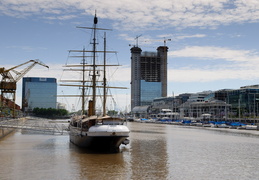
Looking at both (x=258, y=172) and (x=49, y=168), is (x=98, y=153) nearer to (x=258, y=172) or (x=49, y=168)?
(x=49, y=168)

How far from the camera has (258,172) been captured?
37000 millimetres

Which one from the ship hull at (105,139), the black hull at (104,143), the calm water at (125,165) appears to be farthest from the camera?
the black hull at (104,143)

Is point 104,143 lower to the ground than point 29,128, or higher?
lower

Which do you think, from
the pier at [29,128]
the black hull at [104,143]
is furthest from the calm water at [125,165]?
the pier at [29,128]

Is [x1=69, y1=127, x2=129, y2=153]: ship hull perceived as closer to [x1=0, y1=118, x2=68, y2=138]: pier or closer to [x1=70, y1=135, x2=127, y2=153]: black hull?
[x1=70, y1=135, x2=127, y2=153]: black hull

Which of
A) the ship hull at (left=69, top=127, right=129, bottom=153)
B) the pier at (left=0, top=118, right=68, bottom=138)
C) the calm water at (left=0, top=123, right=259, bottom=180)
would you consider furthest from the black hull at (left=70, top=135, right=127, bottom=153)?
the pier at (left=0, top=118, right=68, bottom=138)

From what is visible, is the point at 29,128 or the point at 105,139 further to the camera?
the point at 29,128

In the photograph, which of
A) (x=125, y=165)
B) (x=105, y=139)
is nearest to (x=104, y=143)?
(x=105, y=139)

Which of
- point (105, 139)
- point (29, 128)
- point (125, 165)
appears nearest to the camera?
point (125, 165)

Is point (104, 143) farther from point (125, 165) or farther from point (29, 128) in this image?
point (29, 128)

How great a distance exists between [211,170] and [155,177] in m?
8.28

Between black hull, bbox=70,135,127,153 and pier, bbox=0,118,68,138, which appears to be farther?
pier, bbox=0,118,68,138

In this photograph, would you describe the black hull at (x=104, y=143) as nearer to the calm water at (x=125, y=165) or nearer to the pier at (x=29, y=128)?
the calm water at (x=125, y=165)

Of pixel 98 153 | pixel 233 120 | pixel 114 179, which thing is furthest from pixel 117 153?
pixel 233 120
